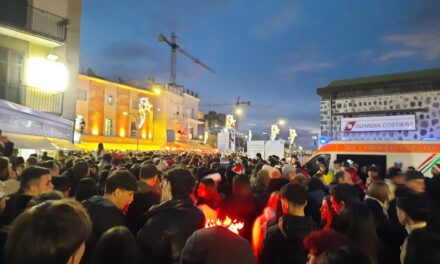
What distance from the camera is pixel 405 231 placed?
166 inches

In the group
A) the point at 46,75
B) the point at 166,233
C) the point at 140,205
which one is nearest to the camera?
the point at 166,233

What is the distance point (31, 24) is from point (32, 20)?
0.73 feet

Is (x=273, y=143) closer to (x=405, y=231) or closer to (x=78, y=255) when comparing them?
(x=405, y=231)

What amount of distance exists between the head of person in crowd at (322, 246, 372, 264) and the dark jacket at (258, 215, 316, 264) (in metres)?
1.78

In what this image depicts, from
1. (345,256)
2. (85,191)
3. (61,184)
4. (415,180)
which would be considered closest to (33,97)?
(61,184)

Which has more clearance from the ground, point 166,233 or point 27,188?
point 27,188

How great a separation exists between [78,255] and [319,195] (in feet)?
16.3

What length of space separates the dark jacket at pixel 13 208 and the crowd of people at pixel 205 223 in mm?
10

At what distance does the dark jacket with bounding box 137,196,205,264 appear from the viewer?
341 cm

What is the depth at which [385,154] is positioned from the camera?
16125mm

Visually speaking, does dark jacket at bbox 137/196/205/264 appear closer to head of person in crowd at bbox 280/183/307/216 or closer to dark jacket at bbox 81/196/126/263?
dark jacket at bbox 81/196/126/263

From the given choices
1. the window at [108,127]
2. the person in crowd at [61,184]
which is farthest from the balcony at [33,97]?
the window at [108,127]

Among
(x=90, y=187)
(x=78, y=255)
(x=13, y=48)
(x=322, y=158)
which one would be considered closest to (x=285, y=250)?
(x=78, y=255)

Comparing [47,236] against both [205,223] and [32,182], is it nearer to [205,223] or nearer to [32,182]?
[205,223]
